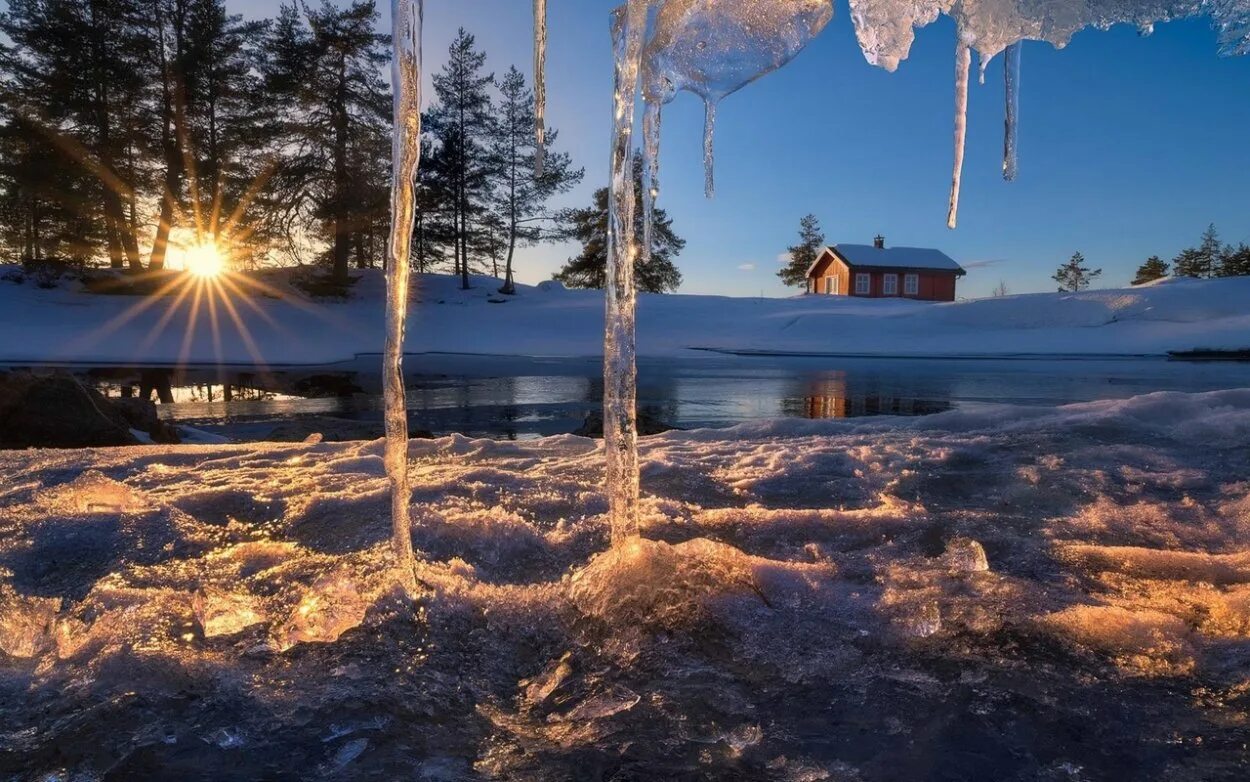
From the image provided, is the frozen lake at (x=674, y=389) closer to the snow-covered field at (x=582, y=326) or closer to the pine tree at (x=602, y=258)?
the snow-covered field at (x=582, y=326)

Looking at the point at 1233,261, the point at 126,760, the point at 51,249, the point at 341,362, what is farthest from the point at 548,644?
the point at 1233,261

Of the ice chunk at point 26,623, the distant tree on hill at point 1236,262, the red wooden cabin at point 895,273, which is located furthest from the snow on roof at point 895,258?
the ice chunk at point 26,623

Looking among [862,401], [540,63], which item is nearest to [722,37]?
[540,63]

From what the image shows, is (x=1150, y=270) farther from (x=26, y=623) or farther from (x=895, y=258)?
(x=26, y=623)

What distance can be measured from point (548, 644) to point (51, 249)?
32779 millimetres

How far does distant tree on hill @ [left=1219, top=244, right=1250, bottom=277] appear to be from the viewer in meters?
49.1

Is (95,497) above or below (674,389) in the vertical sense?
below

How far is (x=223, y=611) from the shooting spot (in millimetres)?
2209

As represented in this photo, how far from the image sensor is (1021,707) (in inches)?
65.6

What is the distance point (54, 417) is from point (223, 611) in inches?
178

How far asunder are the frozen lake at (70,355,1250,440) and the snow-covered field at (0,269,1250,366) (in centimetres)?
343

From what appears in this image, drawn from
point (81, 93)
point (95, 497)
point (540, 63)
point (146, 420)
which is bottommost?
point (95, 497)

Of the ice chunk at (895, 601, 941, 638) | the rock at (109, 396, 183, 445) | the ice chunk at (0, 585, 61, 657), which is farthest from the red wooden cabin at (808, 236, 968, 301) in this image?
the ice chunk at (0, 585, 61, 657)

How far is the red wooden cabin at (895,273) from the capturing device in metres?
39.2
